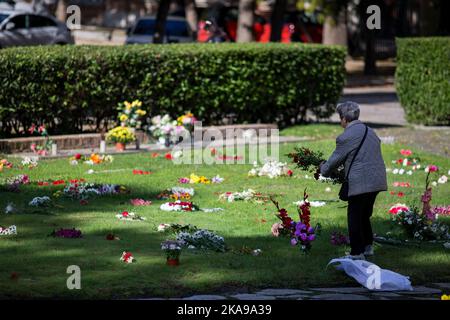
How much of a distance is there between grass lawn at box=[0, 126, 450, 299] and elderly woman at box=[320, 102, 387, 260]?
0.43m

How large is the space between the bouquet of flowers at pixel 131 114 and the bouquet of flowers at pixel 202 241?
7547 mm

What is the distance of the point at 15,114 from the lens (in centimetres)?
1694

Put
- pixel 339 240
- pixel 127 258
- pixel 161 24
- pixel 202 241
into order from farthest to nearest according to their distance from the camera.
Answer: pixel 161 24
pixel 339 240
pixel 202 241
pixel 127 258

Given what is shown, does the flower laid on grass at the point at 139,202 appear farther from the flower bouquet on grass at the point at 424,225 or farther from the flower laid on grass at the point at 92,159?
the flower laid on grass at the point at 92,159

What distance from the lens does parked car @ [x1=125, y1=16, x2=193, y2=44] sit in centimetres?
3247

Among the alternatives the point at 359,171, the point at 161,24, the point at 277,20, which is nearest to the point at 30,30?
the point at 161,24

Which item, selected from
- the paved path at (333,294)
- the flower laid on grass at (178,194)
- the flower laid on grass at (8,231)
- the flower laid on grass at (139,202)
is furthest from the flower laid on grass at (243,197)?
the paved path at (333,294)

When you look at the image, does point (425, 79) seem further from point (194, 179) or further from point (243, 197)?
point (243, 197)

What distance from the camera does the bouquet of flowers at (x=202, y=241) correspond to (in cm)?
970

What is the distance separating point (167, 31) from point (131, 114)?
16260 mm

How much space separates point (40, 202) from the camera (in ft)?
38.3

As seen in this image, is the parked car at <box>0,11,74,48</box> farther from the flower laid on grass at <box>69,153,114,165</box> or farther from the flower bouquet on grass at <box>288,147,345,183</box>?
the flower bouquet on grass at <box>288,147,345,183</box>
